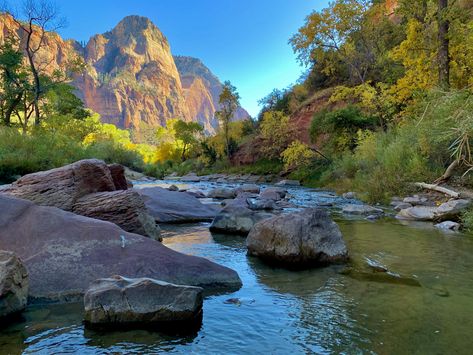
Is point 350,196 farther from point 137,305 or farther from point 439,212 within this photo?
point 137,305

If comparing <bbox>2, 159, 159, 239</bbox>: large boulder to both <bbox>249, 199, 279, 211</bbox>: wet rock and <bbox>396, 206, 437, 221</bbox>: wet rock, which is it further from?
<bbox>396, 206, 437, 221</bbox>: wet rock

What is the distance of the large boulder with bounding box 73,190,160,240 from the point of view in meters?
6.88

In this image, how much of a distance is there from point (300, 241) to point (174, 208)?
17.8 feet

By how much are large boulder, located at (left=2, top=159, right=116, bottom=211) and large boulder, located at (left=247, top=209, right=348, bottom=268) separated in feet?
11.0

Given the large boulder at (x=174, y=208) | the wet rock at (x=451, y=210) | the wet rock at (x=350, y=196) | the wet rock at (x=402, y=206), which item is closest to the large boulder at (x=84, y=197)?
the large boulder at (x=174, y=208)

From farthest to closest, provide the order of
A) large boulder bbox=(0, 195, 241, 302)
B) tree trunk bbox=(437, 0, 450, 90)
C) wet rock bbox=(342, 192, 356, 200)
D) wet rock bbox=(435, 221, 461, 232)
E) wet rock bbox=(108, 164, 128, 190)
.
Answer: wet rock bbox=(342, 192, 356, 200) → tree trunk bbox=(437, 0, 450, 90) → wet rock bbox=(108, 164, 128, 190) → wet rock bbox=(435, 221, 461, 232) → large boulder bbox=(0, 195, 241, 302)

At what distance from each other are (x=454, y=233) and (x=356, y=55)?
18.9 metres

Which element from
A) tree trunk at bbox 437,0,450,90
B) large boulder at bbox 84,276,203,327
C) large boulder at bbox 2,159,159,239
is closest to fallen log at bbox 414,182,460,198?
tree trunk at bbox 437,0,450,90

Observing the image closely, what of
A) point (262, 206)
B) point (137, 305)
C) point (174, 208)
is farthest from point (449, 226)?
point (137, 305)

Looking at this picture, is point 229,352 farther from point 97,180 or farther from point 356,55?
point 356,55

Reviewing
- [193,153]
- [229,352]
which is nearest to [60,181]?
[229,352]

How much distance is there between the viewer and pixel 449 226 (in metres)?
9.05

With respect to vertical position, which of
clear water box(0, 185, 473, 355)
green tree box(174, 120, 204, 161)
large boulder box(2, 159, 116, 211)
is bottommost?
clear water box(0, 185, 473, 355)

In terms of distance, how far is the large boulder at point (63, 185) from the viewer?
22.8 ft
